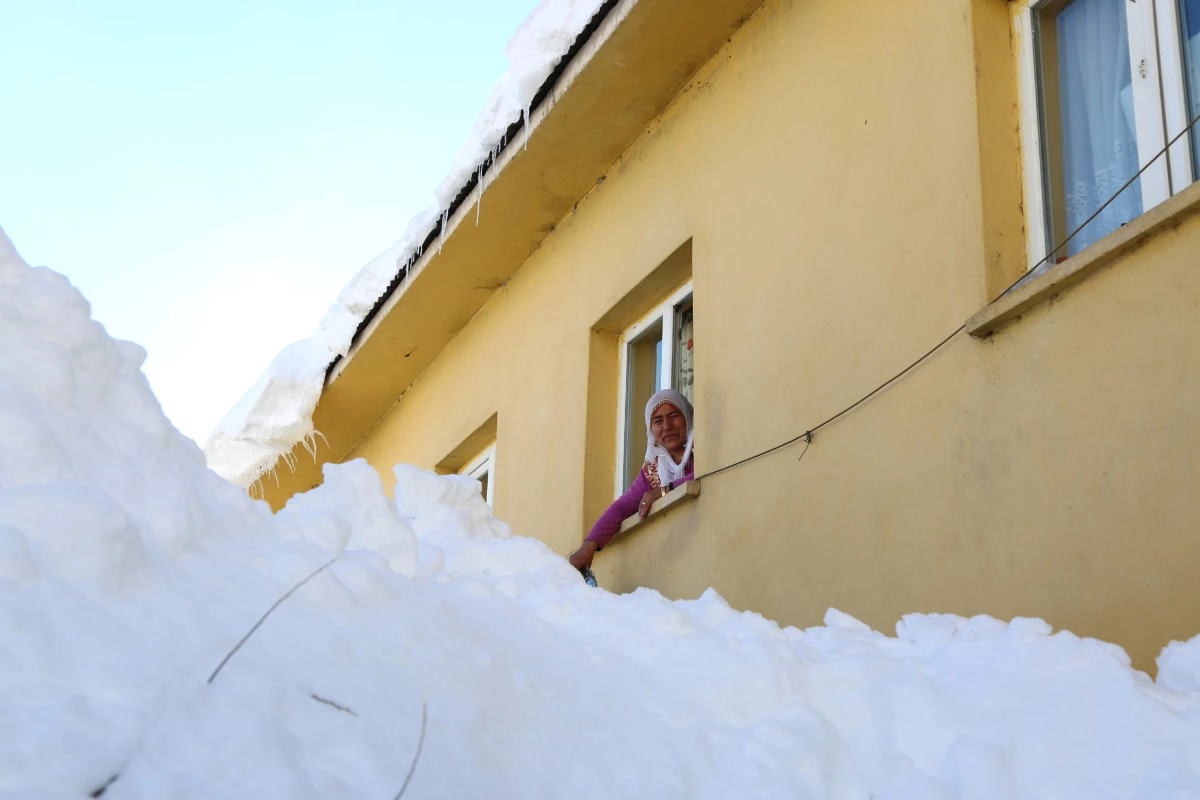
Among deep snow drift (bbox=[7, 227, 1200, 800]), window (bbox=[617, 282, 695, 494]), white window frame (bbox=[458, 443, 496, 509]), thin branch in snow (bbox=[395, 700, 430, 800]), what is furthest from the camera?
white window frame (bbox=[458, 443, 496, 509])

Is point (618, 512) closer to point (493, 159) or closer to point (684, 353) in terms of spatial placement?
point (684, 353)

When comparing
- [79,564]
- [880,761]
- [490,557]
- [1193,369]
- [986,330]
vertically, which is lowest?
[880,761]

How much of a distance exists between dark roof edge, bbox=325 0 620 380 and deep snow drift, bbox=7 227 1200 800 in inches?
134

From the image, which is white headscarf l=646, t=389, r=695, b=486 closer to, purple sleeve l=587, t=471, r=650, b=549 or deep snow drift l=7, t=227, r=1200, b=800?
purple sleeve l=587, t=471, r=650, b=549

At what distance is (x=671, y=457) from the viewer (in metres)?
5.66

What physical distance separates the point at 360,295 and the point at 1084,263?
590 centimetres

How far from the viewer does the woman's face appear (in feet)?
18.5

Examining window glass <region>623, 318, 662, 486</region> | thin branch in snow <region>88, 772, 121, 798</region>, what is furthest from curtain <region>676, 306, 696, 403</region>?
thin branch in snow <region>88, 772, 121, 798</region>

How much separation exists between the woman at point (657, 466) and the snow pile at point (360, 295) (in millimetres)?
1727

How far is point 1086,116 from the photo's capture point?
3871mm

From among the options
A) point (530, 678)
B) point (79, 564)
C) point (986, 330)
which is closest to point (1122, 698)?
point (530, 678)

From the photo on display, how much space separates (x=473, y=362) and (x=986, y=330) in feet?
16.5

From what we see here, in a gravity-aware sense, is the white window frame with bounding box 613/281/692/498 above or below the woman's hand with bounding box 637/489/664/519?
above

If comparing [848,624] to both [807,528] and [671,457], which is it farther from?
[671,457]
